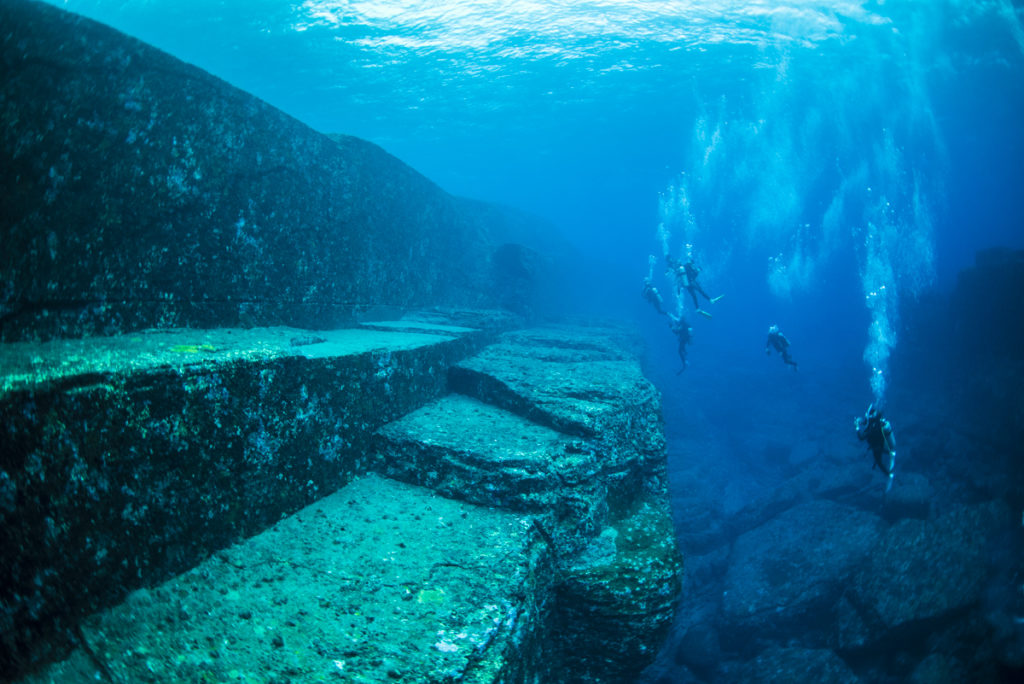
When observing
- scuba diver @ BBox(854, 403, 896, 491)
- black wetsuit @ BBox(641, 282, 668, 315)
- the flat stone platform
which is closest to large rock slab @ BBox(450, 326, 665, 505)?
the flat stone platform

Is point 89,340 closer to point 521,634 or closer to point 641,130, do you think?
point 521,634

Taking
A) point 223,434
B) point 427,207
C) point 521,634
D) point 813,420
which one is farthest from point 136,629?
point 813,420

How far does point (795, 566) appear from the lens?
8.12 m

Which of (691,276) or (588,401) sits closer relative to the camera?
(588,401)

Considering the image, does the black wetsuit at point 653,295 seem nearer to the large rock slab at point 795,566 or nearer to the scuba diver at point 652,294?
the scuba diver at point 652,294

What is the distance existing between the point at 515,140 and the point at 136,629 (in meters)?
36.3

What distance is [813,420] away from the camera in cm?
1733

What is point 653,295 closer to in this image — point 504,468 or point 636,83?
point 504,468

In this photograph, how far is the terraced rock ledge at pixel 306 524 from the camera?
1820 millimetres

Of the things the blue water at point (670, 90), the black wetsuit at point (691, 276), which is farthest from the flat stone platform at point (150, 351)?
the blue water at point (670, 90)

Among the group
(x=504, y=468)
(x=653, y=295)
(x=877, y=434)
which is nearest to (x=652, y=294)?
(x=653, y=295)

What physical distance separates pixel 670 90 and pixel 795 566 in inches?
938

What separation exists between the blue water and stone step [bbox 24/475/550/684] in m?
14.8

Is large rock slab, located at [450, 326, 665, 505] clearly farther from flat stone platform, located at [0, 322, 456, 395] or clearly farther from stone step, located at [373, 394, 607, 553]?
flat stone platform, located at [0, 322, 456, 395]
